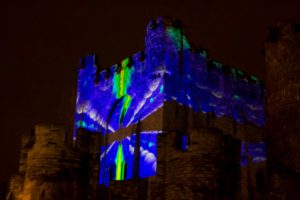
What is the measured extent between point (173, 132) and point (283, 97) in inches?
119

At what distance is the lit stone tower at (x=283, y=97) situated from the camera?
1414 centimetres

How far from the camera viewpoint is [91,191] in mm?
13938

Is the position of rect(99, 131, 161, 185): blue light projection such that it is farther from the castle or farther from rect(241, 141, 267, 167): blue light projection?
rect(241, 141, 267, 167): blue light projection

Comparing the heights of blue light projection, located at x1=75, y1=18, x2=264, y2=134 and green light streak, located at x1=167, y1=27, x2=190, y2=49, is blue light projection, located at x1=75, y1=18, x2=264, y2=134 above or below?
below

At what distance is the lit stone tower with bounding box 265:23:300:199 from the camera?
46.4ft

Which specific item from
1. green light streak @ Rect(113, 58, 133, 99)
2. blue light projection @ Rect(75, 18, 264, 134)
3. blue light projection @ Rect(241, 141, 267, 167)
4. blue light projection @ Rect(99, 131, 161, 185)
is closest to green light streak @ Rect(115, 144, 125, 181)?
blue light projection @ Rect(99, 131, 161, 185)

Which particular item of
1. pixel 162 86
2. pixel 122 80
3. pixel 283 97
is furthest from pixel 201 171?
pixel 122 80

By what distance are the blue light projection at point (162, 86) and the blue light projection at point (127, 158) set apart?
3.41ft

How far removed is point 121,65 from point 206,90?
4.62 m

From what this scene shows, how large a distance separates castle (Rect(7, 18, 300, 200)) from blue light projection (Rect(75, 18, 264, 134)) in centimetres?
5

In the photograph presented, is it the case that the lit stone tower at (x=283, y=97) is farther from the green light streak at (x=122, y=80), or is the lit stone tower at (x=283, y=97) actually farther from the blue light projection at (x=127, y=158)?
the green light streak at (x=122, y=80)

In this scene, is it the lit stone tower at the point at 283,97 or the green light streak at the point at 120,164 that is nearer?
the lit stone tower at the point at 283,97

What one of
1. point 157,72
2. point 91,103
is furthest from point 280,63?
point 91,103

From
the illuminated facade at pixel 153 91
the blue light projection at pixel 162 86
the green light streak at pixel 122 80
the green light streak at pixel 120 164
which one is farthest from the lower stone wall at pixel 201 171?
the green light streak at pixel 122 80
